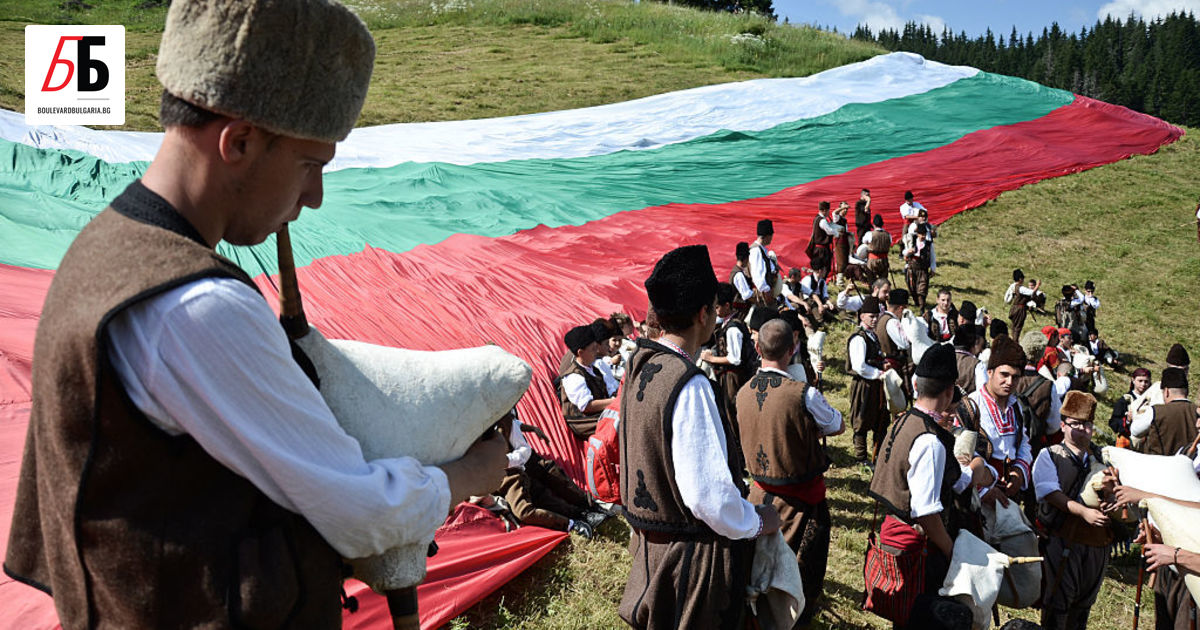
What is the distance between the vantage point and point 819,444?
180 inches

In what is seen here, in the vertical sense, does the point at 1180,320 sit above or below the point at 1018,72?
below

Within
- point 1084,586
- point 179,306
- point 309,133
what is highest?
point 309,133

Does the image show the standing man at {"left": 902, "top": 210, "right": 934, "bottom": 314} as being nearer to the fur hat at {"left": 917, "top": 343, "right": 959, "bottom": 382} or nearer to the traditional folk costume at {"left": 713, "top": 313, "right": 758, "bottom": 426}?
the traditional folk costume at {"left": 713, "top": 313, "right": 758, "bottom": 426}

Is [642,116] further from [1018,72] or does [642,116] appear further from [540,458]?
[1018,72]

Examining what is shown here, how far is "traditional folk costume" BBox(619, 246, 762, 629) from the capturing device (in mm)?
2646

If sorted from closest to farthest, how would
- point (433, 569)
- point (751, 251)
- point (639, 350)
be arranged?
point (639, 350), point (433, 569), point (751, 251)

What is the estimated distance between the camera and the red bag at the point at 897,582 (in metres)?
3.99

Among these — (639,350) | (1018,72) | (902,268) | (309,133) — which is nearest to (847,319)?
(902,268)

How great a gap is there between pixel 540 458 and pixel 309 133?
5.06 meters

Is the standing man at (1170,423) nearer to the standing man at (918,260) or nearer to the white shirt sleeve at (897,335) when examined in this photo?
the white shirt sleeve at (897,335)

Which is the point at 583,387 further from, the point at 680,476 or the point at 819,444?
the point at 680,476

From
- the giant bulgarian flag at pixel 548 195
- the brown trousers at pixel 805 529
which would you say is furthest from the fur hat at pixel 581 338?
the brown trousers at pixel 805 529

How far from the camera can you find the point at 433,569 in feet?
14.9

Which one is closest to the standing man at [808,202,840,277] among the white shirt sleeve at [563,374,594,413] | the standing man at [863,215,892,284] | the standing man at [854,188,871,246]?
the standing man at [863,215,892,284]
